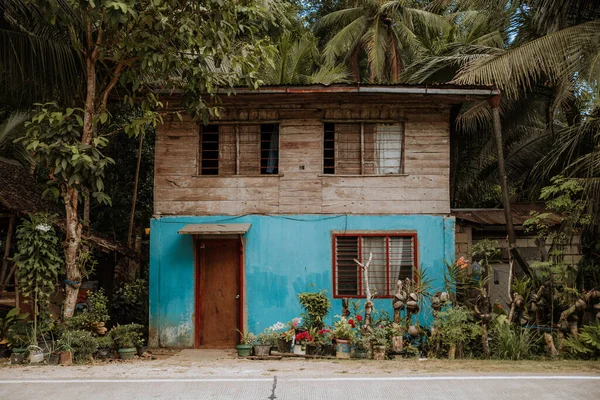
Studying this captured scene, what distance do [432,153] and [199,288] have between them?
5564mm

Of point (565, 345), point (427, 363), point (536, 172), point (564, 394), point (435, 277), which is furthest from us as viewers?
point (536, 172)

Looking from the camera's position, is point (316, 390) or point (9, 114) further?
point (9, 114)

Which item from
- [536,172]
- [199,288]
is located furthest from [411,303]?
[536,172]

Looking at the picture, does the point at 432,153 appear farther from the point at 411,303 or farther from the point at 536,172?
the point at 536,172

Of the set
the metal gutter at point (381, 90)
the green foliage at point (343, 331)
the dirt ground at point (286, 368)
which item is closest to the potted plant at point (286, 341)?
the dirt ground at point (286, 368)

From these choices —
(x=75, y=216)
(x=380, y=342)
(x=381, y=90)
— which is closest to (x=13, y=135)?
(x=75, y=216)

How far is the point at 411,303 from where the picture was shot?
1119cm

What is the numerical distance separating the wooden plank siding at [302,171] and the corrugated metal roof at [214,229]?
1.67 feet

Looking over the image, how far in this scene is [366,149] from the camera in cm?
1338

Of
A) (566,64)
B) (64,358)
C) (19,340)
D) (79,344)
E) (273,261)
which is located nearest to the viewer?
(64,358)

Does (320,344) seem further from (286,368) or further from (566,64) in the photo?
(566,64)

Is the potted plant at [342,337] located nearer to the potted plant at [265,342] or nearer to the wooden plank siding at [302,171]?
the potted plant at [265,342]

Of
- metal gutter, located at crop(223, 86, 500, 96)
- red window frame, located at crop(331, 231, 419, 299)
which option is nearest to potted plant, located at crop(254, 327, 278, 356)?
red window frame, located at crop(331, 231, 419, 299)

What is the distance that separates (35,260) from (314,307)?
4.88 metres
